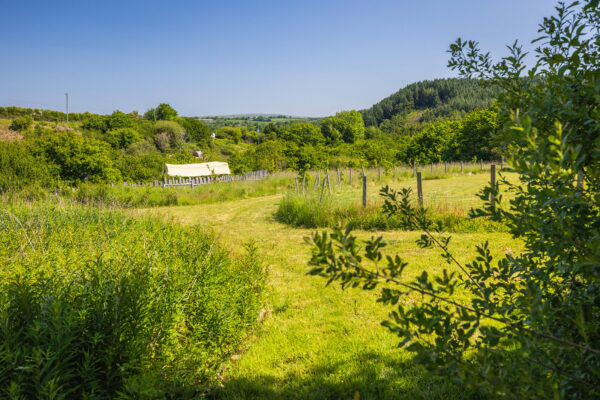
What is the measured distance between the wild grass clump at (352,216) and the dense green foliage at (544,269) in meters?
6.94

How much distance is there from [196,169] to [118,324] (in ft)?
95.6

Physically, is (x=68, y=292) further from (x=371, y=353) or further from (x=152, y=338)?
(x=371, y=353)

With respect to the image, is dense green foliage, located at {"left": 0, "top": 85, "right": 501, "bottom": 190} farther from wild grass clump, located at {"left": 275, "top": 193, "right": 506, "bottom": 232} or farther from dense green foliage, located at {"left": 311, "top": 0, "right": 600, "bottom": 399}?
dense green foliage, located at {"left": 311, "top": 0, "right": 600, "bottom": 399}

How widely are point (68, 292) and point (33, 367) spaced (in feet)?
3.48

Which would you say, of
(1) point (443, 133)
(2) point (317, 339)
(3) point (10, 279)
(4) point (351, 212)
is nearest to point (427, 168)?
(1) point (443, 133)

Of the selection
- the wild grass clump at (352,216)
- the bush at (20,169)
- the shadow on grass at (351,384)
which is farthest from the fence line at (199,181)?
the shadow on grass at (351,384)

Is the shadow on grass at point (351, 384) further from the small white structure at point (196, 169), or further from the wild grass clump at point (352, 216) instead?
the small white structure at point (196, 169)

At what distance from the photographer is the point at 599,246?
968 mm

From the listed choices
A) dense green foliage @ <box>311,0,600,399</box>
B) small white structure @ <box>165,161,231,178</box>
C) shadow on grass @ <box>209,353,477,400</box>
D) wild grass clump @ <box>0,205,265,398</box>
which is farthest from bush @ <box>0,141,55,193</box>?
dense green foliage @ <box>311,0,600,399</box>

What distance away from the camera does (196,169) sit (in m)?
30.3

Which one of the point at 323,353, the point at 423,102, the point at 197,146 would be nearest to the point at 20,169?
the point at 323,353

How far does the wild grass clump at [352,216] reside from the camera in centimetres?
892

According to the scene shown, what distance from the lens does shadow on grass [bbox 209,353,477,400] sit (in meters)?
2.88

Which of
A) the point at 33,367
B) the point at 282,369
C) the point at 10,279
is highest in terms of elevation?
the point at 10,279
